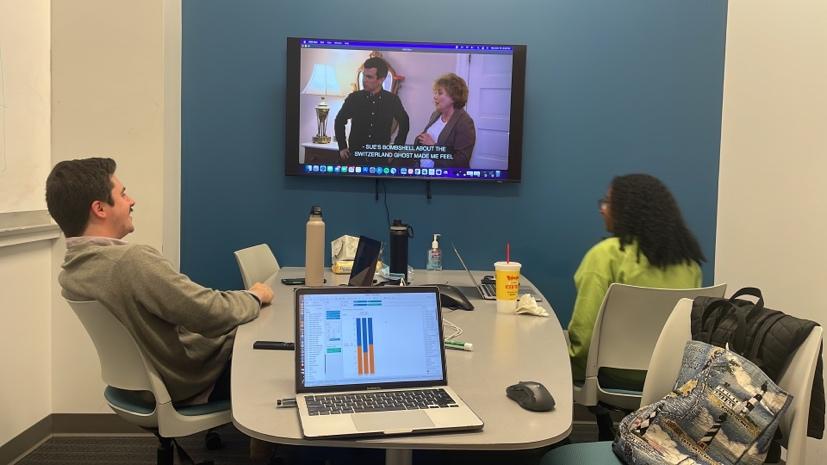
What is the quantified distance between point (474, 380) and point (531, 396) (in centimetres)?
23

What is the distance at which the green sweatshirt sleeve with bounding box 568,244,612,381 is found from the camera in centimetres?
263

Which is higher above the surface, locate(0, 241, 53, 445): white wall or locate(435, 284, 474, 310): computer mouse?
locate(435, 284, 474, 310): computer mouse

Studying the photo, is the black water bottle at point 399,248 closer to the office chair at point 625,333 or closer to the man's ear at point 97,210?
the office chair at point 625,333

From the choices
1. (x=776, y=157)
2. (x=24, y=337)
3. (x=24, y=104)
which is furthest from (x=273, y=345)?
(x=776, y=157)

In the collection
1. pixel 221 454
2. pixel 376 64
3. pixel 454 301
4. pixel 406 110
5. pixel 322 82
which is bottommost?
pixel 221 454

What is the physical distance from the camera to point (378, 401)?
1531 mm

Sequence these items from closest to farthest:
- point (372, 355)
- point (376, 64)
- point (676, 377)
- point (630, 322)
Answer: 1. point (372, 355)
2. point (676, 377)
3. point (630, 322)
4. point (376, 64)

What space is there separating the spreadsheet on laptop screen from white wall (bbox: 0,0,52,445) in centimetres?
188

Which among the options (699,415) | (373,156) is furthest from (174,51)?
(699,415)

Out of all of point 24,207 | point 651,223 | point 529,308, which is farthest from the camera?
point 24,207

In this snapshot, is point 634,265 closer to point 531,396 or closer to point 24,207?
point 531,396

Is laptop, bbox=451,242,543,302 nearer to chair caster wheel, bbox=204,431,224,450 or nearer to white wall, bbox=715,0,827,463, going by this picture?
white wall, bbox=715,0,827,463

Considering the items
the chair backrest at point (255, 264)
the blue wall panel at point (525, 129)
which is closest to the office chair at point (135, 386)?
the chair backrest at point (255, 264)

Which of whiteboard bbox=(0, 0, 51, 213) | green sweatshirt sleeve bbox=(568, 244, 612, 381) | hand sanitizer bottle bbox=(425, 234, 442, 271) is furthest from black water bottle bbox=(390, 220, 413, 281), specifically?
whiteboard bbox=(0, 0, 51, 213)
